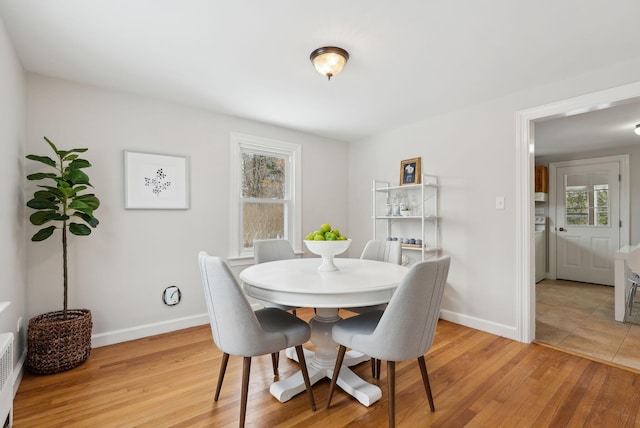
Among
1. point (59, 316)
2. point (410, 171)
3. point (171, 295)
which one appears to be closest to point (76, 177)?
point (59, 316)

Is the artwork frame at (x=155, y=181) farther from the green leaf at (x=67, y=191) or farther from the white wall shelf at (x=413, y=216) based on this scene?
the white wall shelf at (x=413, y=216)

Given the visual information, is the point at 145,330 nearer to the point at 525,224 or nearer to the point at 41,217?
the point at 41,217

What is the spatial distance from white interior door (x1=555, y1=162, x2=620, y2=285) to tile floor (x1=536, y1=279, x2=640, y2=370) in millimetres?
620

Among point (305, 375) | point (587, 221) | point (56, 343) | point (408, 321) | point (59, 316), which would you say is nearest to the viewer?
point (408, 321)

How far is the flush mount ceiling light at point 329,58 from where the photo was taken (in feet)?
6.79

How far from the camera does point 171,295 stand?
10.1 feet

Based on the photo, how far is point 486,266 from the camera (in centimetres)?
309

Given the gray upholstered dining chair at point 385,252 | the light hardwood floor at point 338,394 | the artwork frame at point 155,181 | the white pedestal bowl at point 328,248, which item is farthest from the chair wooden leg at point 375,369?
the artwork frame at point 155,181

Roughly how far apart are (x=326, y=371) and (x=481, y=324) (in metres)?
1.84

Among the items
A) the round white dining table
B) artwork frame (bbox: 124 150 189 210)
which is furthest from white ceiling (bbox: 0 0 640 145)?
the round white dining table

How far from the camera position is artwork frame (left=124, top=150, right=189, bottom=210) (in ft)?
9.34

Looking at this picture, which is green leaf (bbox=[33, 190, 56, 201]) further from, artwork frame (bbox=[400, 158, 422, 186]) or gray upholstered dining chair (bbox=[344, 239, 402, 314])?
artwork frame (bbox=[400, 158, 422, 186])

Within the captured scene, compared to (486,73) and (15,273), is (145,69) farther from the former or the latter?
(486,73)

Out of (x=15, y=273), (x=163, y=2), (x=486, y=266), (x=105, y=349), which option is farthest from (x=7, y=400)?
(x=486, y=266)
